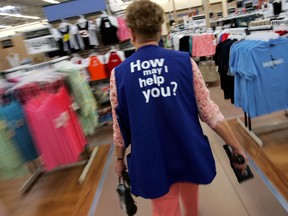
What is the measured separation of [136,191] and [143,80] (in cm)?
60

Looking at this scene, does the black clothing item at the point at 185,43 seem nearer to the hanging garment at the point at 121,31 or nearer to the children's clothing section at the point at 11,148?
the hanging garment at the point at 121,31

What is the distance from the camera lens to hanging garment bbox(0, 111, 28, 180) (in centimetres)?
217

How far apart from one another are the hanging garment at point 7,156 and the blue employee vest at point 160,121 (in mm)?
1487

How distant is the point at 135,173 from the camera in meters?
1.24

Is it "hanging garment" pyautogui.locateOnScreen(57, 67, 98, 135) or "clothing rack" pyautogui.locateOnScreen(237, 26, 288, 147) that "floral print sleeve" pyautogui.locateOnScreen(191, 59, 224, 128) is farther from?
"clothing rack" pyautogui.locateOnScreen(237, 26, 288, 147)

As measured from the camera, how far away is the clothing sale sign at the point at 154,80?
107 cm

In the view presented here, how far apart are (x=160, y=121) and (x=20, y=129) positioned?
1.76 m

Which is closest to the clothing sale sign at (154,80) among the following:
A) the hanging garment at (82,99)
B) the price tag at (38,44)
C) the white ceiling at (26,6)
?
the hanging garment at (82,99)

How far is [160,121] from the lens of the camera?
3.71 feet

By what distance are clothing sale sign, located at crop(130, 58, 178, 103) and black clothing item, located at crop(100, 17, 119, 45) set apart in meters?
3.53

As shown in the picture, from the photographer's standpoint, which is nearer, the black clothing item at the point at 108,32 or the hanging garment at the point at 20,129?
the hanging garment at the point at 20,129

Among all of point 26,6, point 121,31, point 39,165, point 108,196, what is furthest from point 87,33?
point 26,6

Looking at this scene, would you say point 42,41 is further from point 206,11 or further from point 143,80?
point 206,11

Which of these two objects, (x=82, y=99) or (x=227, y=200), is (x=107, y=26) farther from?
(x=227, y=200)
